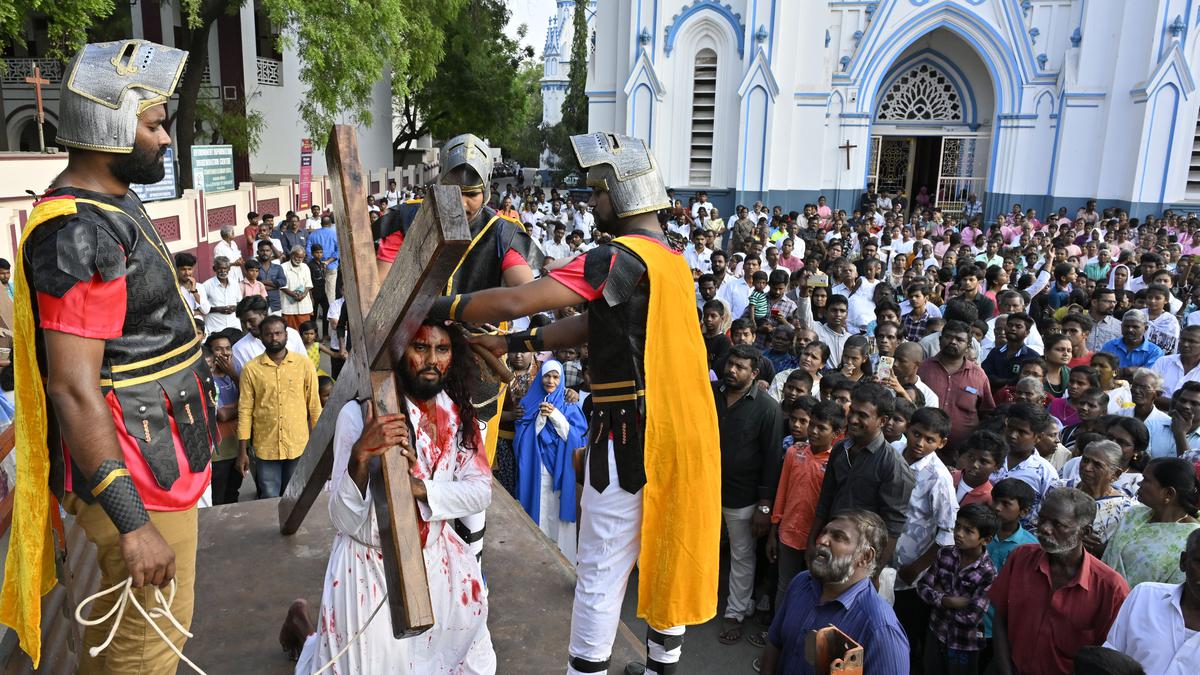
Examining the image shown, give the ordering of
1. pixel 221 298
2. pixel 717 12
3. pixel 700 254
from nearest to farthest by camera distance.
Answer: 1. pixel 221 298
2. pixel 700 254
3. pixel 717 12

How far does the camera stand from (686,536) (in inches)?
115

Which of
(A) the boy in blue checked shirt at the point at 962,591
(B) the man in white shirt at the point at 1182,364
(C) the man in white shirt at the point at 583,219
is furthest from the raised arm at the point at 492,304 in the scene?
(C) the man in white shirt at the point at 583,219

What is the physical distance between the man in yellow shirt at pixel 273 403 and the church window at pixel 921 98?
19.4 meters

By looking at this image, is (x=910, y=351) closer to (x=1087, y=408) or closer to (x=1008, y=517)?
(x=1087, y=408)

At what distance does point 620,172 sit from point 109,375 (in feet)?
5.43

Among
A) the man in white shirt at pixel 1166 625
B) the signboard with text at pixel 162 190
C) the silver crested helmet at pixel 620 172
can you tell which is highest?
the silver crested helmet at pixel 620 172

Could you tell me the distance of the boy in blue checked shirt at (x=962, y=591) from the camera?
3.85m

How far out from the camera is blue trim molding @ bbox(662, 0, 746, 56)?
2005cm

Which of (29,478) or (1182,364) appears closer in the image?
(29,478)

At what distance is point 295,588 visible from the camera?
3.70m

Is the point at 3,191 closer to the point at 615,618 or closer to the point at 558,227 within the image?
Result: the point at 558,227

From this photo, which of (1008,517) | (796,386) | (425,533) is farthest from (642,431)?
(796,386)

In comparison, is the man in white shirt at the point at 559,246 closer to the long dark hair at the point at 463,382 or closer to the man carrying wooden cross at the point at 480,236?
the man carrying wooden cross at the point at 480,236

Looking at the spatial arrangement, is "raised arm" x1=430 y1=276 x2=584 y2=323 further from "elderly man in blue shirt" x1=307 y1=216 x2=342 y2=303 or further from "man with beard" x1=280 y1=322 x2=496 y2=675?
"elderly man in blue shirt" x1=307 y1=216 x2=342 y2=303
